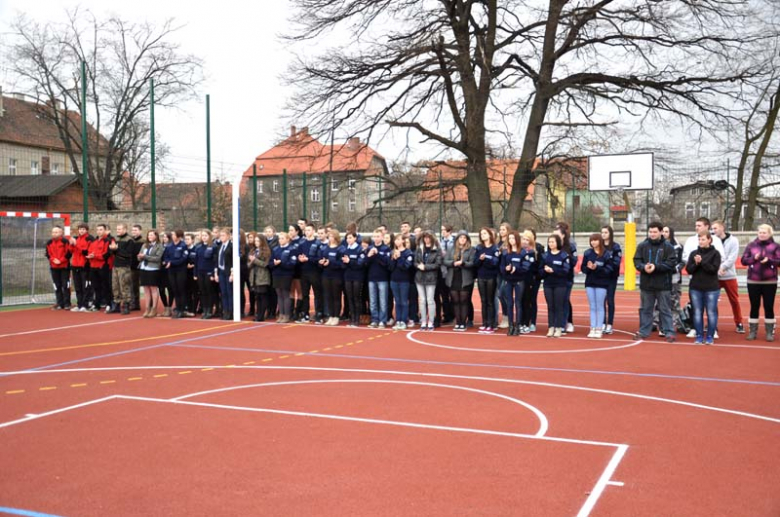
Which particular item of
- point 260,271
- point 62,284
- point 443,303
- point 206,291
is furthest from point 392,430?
point 62,284

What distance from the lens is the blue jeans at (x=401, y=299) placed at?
13.6 metres

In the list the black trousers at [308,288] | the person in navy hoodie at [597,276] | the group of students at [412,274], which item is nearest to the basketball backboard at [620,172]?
the group of students at [412,274]

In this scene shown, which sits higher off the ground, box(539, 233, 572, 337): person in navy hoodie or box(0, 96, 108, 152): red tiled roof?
box(0, 96, 108, 152): red tiled roof

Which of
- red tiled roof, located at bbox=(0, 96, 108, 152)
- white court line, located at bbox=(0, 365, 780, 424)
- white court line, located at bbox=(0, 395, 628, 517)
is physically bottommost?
white court line, located at bbox=(0, 365, 780, 424)

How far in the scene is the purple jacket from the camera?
1148 centimetres

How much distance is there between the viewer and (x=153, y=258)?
594 inches

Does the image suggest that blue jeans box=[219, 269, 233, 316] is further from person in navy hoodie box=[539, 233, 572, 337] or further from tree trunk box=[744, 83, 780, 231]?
tree trunk box=[744, 83, 780, 231]

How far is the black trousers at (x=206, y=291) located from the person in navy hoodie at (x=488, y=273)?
5.62 m

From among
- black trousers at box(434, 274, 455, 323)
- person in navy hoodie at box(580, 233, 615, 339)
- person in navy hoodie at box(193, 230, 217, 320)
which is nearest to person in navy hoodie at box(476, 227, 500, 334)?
black trousers at box(434, 274, 455, 323)

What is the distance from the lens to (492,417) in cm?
677

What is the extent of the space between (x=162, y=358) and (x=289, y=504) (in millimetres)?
6206

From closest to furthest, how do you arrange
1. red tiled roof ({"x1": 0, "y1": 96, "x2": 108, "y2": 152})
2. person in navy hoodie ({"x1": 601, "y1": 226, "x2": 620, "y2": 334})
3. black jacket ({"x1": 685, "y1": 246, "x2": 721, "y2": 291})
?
black jacket ({"x1": 685, "y1": 246, "x2": 721, "y2": 291}) → person in navy hoodie ({"x1": 601, "y1": 226, "x2": 620, "y2": 334}) → red tiled roof ({"x1": 0, "y1": 96, "x2": 108, "y2": 152})

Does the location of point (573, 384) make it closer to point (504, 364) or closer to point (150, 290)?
point (504, 364)

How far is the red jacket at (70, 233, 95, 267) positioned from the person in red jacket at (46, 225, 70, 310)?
1.07 feet
